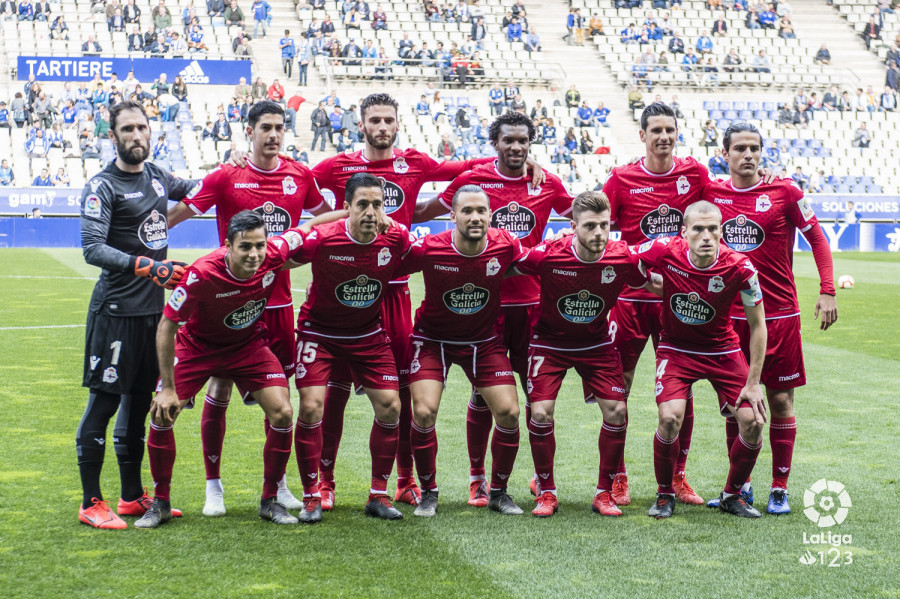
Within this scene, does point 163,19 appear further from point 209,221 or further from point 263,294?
point 263,294

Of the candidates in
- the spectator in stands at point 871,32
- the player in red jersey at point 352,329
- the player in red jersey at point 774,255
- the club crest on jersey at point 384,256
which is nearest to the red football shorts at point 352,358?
the player in red jersey at point 352,329

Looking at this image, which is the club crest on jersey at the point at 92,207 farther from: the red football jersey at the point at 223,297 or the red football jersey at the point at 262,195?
the red football jersey at the point at 262,195

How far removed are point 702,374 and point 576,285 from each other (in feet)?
2.79

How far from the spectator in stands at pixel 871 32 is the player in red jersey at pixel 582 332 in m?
37.9

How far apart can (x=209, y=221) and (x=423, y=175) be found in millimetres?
19968

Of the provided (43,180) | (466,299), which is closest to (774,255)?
(466,299)

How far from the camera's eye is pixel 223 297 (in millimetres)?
5188

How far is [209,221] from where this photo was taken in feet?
83.4

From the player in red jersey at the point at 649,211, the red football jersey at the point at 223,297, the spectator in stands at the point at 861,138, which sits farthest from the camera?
the spectator in stands at the point at 861,138

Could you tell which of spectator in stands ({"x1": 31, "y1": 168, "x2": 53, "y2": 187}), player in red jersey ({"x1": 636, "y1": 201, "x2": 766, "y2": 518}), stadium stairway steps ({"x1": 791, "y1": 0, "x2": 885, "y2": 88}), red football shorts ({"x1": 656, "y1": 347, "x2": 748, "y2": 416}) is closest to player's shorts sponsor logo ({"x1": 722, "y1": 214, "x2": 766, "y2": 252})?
player in red jersey ({"x1": 636, "y1": 201, "x2": 766, "y2": 518})

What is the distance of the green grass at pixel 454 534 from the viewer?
14.3ft

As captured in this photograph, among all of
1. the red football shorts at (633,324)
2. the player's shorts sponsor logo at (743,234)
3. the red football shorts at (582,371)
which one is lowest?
the red football shorts at (582,371)

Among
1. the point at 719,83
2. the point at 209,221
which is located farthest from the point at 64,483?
the point at 719,83

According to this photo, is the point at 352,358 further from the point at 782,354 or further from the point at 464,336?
the point at 782,354
